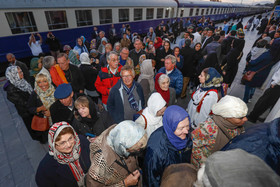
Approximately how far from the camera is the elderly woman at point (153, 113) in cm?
197

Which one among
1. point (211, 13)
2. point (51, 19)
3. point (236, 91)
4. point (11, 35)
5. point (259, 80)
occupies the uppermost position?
point (211, 13)

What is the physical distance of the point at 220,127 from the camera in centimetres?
173

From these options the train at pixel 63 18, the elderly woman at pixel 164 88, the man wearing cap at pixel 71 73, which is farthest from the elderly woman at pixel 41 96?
the train at pixel 63 18

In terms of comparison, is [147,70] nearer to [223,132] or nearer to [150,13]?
[223,132]

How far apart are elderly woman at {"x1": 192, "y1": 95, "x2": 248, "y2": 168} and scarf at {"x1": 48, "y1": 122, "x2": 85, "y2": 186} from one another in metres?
1.48

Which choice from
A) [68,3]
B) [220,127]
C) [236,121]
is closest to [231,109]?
[236,121]

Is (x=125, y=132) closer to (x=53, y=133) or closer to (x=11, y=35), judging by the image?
(x=53, y=133)

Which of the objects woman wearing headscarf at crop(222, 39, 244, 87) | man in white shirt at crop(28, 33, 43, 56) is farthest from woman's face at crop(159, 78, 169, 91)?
man in white shirt at crop(28, 33, 43, 56)

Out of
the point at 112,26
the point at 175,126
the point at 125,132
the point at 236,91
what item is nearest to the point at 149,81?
the point at 175,126

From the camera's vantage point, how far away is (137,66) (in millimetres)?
4445

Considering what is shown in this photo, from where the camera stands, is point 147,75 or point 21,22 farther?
point 21,22

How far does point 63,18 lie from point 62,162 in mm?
8918

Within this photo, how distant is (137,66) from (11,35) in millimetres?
6363

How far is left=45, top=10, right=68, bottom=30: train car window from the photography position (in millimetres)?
7270
